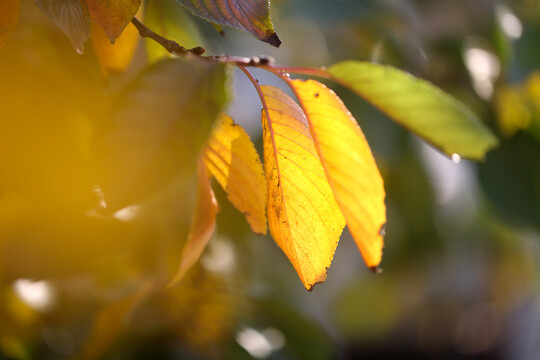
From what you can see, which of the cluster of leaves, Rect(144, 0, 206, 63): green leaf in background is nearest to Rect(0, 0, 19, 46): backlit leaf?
the cluster of leaves

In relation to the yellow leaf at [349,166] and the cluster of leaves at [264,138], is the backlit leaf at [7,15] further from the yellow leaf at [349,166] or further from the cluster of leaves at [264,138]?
the yellow leaf at [349,166]

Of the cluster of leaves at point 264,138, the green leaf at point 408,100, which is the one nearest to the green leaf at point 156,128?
the cluster of leaves at point 264,138

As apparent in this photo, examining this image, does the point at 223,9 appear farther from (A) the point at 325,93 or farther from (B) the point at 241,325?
(B) the point at 241,325

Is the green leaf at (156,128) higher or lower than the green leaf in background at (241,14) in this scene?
lower

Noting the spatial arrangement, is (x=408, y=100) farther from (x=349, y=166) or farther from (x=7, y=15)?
(x=7, y=15)

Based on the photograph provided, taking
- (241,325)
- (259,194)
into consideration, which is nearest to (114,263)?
(241,325)

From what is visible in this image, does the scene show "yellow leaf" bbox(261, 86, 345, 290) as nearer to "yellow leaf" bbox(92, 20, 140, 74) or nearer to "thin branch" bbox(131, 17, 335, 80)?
"thin branch" bbox(131, 17, 335, 80)

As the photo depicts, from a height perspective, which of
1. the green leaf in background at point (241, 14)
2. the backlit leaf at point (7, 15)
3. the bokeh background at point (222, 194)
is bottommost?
the bokeh background at point (222, 194)
